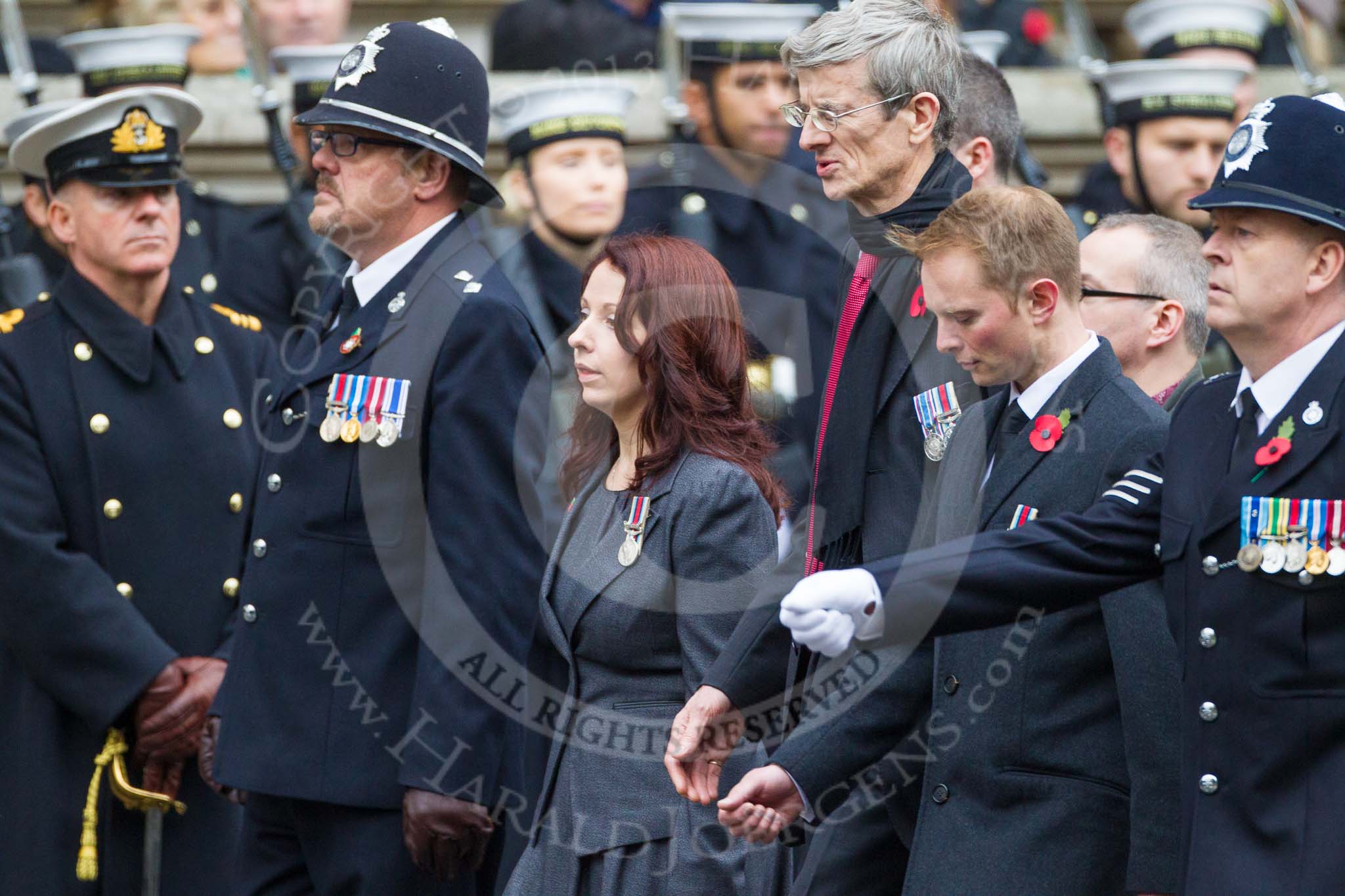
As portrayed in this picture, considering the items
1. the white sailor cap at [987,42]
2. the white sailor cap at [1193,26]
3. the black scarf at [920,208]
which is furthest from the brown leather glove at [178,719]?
the white sailor cap at [1193,26]

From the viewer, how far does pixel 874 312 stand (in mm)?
4375

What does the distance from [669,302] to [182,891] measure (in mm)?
2122

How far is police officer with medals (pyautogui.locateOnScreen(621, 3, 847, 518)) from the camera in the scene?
23.0ft

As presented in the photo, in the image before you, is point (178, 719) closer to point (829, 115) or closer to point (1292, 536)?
point (829, 115)

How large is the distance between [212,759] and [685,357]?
4.71 ft

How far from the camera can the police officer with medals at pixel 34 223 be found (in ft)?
20.4

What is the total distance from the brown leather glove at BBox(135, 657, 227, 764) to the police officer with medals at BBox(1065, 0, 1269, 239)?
3073mm

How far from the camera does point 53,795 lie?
5.40 metres

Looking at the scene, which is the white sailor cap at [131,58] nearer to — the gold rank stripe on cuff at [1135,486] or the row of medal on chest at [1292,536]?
the gold rank stripe on cuff at [1135,486]

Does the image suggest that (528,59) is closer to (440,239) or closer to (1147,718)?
(440,239)

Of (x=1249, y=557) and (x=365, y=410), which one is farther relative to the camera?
(x=365, y=410)

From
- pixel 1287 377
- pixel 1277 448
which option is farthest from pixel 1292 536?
pixel 1287 377

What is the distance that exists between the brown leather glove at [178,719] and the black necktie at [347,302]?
3.28 ft

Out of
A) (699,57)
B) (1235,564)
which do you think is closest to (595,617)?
(1235,564)
